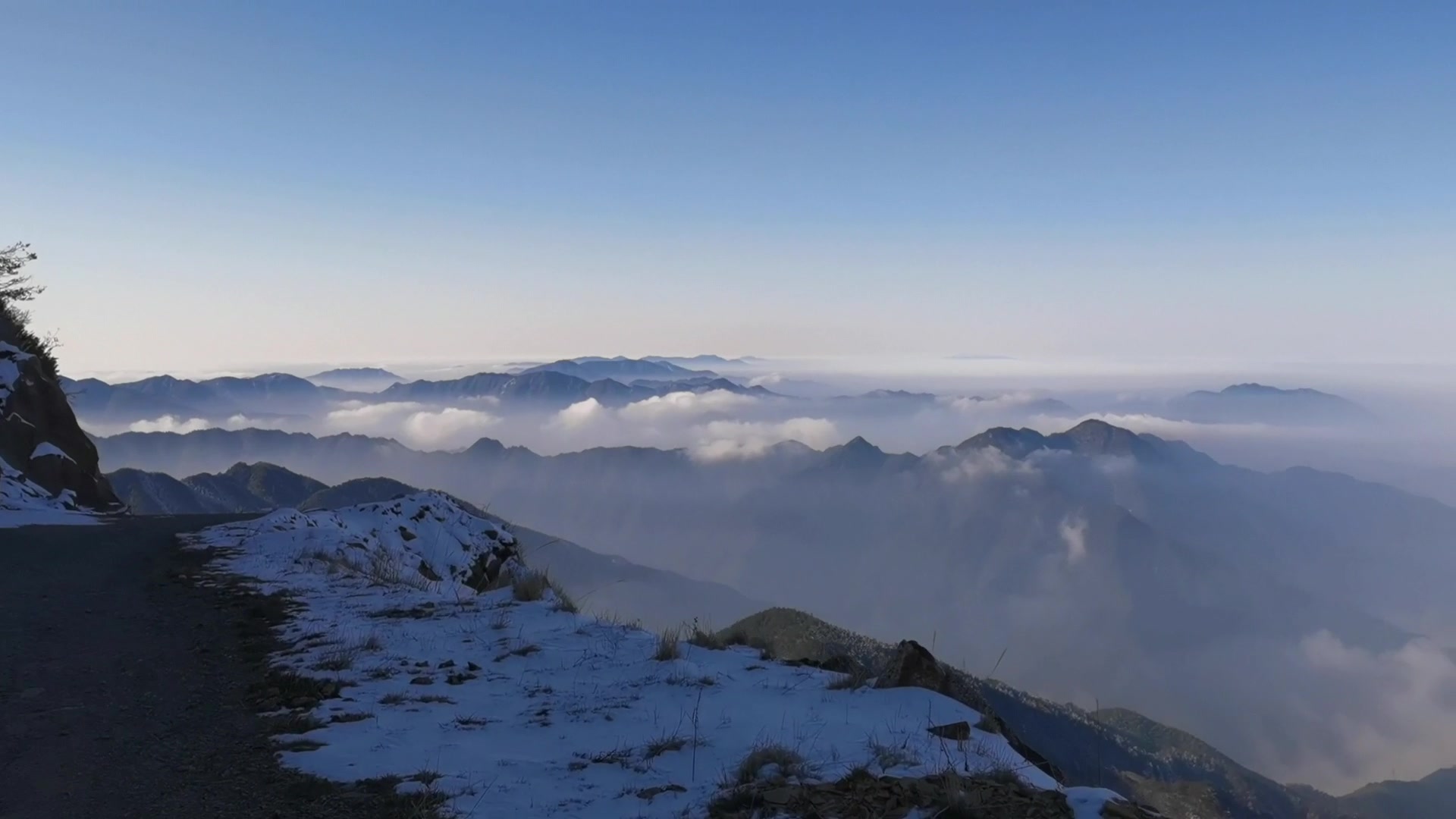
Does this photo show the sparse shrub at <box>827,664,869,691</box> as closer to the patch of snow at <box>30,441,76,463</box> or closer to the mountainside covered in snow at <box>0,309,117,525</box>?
the mountainside covered in snow at <box>0,309,117,525</box>

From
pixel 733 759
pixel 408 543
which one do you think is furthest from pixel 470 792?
pixel 408 543

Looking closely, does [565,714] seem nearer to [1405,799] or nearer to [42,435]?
[42,435]

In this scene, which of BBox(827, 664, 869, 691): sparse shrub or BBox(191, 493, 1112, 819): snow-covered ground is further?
BBox(827, 664, 869, 691): sparse shrub

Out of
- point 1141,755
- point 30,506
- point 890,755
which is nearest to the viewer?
point 890,755

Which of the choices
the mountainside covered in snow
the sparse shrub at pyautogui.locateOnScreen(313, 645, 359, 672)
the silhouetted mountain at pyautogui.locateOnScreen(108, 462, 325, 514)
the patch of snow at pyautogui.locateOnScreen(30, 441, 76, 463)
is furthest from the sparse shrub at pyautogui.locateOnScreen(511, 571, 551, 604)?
the silhouetted mountain at pyautogui.locateOnScreen(108, 462, 325, 514)

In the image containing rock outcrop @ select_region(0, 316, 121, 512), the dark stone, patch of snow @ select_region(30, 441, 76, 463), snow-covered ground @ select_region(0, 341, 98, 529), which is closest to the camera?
the dark stone

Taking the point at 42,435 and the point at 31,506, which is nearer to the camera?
the point at 31,506

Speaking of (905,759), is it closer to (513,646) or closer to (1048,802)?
(1048,802)

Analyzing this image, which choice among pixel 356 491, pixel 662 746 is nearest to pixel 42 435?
pixel 662 746
